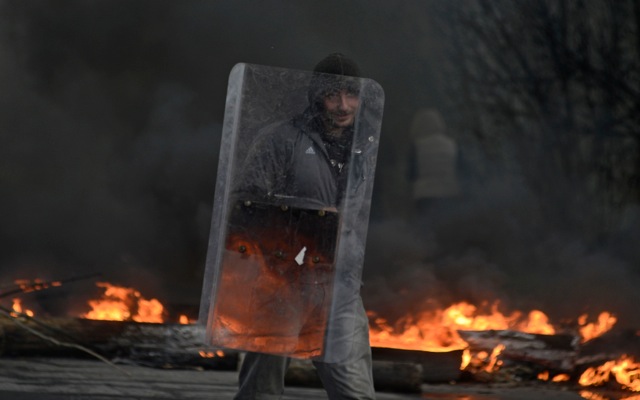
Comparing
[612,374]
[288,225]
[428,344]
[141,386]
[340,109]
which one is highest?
[340,109]

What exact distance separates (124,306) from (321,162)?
3.88m

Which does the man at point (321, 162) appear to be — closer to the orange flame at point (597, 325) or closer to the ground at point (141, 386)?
the ground at point (141, 386)

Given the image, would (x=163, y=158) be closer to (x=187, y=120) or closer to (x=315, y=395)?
(x=187, y=120)

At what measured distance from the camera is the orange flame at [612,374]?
25.5 feet

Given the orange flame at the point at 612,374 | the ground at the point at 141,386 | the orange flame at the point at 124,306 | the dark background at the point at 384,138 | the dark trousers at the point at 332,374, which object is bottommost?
the dark trousers at the point at 332,374

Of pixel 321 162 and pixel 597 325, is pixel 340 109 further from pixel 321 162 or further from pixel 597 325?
pixel 597 325

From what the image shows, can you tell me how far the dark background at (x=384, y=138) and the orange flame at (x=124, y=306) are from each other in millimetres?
73

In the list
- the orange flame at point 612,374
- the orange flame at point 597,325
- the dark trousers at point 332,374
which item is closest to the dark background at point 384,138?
the orange flame at point 597,325

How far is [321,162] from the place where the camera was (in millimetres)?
4227

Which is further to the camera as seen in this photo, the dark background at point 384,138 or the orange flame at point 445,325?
the orange flame at point 445,325

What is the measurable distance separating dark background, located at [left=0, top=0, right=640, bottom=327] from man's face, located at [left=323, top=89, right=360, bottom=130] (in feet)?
12.1

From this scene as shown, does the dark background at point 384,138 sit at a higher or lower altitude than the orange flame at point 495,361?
higher

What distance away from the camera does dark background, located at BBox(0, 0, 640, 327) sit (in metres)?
7.75

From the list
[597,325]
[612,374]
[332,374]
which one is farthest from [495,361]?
[332,374]
